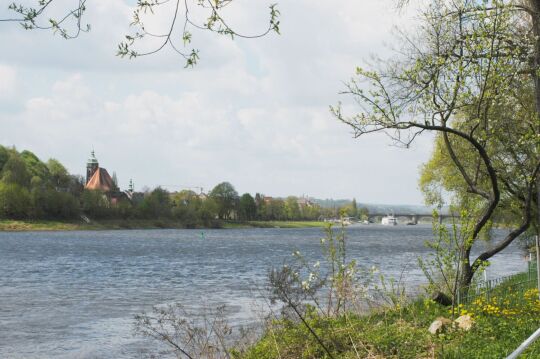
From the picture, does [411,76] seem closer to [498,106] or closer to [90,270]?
[498,106]

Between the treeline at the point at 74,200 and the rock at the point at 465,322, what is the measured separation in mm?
90798

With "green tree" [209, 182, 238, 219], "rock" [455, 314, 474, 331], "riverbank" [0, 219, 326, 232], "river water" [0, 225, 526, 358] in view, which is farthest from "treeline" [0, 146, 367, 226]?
"rock" [455, 314, 474, 331]

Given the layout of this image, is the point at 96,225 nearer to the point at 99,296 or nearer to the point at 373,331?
the point at 99,296

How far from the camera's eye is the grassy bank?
428 inches

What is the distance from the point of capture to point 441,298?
53.8 feet

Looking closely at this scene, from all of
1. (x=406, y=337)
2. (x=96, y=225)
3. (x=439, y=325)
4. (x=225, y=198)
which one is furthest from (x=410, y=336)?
(x=225, y=198)

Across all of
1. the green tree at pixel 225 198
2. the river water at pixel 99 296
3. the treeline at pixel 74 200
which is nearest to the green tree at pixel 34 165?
the treeline at pixel 74 200

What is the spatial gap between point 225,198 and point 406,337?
178 metres

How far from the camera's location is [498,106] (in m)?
17.2

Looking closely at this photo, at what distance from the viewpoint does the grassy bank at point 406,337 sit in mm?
10859

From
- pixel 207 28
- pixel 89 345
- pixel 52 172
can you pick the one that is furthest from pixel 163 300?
pixel 52 172

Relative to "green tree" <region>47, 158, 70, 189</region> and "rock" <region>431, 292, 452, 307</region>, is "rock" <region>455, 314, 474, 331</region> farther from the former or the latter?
"green tree" <region>47, 158, 70, 189</region>

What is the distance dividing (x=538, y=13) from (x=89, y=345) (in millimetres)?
14976

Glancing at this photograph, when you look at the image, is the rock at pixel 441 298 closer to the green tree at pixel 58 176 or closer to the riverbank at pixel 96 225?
the riverbank at pixel 96 225
